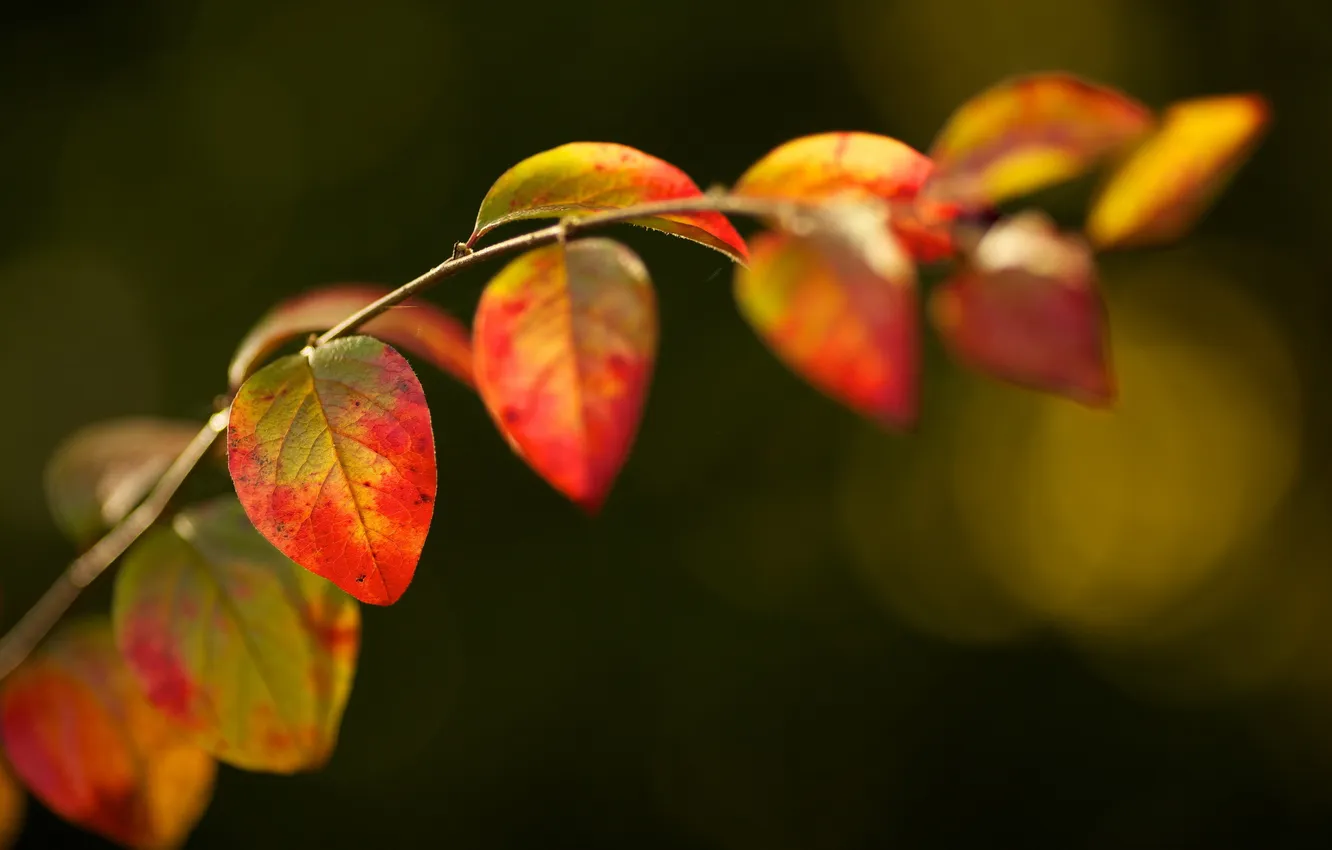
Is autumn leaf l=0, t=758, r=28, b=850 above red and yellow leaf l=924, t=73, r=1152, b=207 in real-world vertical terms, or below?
below

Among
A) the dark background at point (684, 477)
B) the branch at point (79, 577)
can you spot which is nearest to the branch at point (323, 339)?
the branch at point (79, 577)

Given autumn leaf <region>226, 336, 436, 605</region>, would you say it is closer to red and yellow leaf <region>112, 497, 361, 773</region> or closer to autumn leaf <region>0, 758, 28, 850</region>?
red and yellow leaf <region>112, 497, 361, 773</region>

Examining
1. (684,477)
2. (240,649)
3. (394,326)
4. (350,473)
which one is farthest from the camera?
(684,477)

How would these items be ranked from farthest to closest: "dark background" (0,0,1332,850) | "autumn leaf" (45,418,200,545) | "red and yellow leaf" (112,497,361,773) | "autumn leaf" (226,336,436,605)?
"dark background" (0,0,1332,850)
"autumn leaf" (45,418,200,545)
"red and yellow leaf" (112,497,361,773)
"autumn leaf" (226,336,436,605)

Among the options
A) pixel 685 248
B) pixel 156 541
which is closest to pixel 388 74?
pixel 685 248

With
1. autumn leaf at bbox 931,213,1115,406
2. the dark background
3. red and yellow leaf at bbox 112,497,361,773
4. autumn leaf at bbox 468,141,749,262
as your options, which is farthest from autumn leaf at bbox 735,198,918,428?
the dark background

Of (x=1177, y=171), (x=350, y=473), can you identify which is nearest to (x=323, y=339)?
(x=350, y=473)

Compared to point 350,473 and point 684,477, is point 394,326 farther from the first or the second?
point 684,477
